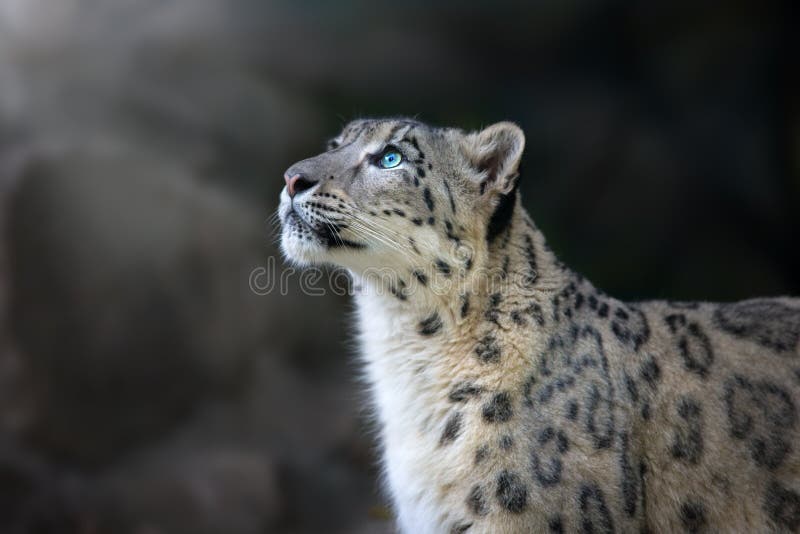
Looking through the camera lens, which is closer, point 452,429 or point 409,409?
point 452,429

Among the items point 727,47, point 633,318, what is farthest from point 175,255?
point 727,47

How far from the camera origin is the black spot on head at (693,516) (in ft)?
11.1

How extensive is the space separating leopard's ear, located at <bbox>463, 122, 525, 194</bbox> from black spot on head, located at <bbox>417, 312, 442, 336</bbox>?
1.93 ft

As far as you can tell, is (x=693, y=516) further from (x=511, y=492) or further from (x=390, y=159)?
(x=390, y=159)

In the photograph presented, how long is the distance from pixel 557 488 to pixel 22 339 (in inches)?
171

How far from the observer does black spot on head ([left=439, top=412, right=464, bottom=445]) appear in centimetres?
342

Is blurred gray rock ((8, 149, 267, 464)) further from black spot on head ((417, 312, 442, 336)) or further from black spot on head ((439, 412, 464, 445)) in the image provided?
black spot on head ((439, 412, 464, 445))

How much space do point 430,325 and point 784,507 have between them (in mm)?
1563

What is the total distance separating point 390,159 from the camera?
373 cm

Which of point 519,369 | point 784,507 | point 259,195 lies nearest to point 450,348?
point 519,369

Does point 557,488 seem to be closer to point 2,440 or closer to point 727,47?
point 2,440

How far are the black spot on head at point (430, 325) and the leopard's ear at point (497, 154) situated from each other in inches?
23.1

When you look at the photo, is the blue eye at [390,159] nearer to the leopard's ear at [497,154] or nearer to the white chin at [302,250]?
the leopard's ear at [497,154]

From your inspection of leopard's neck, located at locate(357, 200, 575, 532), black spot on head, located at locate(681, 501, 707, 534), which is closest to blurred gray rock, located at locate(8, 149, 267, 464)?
leopard's neck, located at locate(357, 200, 575, 532)
